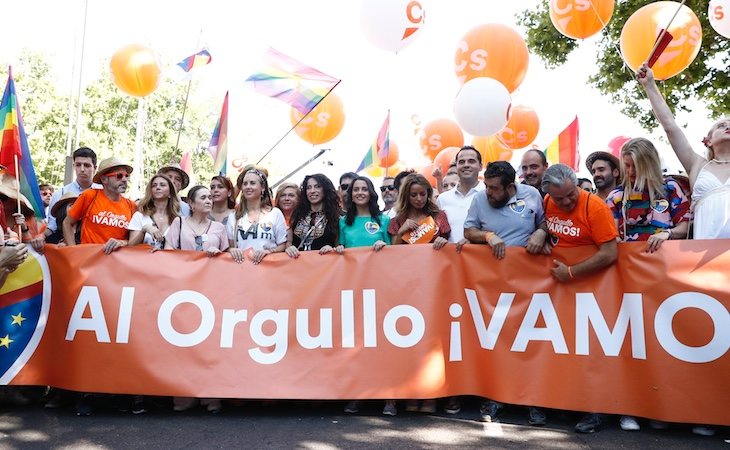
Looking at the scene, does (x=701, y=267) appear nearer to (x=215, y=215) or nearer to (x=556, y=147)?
(x=215, y=215)

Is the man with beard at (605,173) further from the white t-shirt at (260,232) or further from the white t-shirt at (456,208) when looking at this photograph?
the white t-shirt at (260,232)

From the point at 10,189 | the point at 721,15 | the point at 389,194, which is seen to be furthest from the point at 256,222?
the point at 721,15

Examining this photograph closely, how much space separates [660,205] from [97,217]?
14.7ft

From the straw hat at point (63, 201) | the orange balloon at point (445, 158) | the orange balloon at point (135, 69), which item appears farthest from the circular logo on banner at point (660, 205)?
the orange balloon at point (135, 69)

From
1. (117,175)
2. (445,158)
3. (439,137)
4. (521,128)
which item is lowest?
(117,175)

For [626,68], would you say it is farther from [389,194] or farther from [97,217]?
[97,217]

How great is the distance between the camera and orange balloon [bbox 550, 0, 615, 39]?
9.15m

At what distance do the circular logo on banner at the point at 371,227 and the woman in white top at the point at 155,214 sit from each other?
1692mm

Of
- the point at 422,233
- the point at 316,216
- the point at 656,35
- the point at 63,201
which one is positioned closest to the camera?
the point at 422,233

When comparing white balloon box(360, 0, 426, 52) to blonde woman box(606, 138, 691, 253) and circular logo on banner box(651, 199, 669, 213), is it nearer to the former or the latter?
blonde woman box(606, 138, 691, 253)

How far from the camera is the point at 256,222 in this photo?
5191mm

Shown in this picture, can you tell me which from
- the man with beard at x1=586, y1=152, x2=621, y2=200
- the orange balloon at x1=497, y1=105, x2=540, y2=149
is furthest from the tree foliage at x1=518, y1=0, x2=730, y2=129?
the man with beard at x1=586, y1=152, x2=621, y2=200

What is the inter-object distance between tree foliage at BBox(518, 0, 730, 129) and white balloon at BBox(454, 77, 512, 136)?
5.98m

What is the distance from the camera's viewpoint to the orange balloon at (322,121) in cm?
1203
